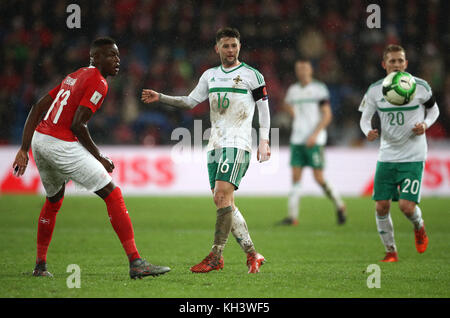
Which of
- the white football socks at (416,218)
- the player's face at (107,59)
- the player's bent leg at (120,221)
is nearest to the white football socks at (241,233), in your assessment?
the player's bent leg at (120,221)

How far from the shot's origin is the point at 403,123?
6887 mm

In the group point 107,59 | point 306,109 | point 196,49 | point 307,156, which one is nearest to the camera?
point 107,59

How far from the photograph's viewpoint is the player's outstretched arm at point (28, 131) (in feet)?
17.8

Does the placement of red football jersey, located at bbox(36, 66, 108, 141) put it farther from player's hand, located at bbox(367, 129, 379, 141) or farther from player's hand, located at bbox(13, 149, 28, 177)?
player's hand, located at bbox(367, 129, 379, 141)

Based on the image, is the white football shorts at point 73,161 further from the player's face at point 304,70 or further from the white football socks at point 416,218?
the player's face at point 304,70

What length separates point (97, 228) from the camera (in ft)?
31.7

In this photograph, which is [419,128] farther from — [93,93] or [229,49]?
[93,93]

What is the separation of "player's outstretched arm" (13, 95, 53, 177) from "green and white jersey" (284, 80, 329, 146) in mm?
6011

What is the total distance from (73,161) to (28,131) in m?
0.48

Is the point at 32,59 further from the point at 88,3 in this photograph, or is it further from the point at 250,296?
the point at 250,296

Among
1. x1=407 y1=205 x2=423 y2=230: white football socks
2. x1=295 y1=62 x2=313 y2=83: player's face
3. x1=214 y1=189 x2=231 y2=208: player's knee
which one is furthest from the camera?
x1=295 y1=62 x2=313 y2=83: player's face

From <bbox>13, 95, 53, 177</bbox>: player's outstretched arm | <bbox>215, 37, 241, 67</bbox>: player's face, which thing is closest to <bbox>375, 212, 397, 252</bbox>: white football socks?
<bbox>215, 37, 241, 67</bbox>: player's face

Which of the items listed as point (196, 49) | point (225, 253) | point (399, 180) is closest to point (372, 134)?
point (399, 180)

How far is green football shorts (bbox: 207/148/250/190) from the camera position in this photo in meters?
5.82
